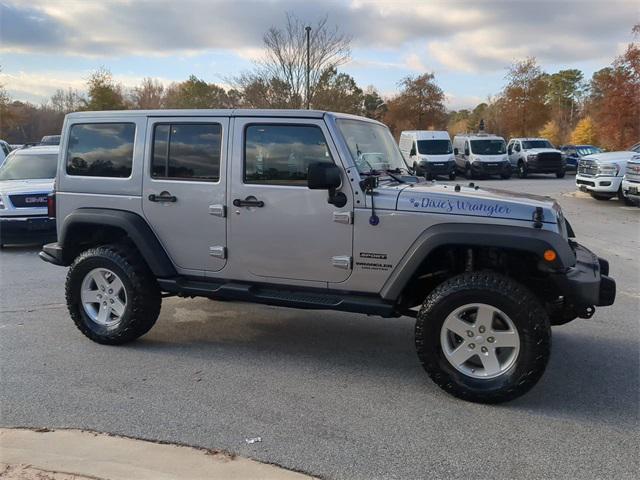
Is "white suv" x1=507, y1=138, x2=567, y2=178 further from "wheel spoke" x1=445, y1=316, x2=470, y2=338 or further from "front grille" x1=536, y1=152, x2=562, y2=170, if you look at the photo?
"wheel spoke" x1=445, y1=316, x2=470, y2=338

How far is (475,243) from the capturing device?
372cm

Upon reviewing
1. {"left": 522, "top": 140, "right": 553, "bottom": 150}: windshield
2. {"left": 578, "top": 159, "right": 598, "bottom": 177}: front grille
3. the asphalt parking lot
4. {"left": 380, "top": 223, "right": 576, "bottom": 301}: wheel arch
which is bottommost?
the asphalt parking lot

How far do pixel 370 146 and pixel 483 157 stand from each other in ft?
75.6

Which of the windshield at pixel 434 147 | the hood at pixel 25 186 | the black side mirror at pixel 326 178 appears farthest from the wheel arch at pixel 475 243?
the windshield at pixel 434 147

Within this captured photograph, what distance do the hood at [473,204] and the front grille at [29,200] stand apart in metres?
7.47

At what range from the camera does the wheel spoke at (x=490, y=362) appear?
3.80 meters

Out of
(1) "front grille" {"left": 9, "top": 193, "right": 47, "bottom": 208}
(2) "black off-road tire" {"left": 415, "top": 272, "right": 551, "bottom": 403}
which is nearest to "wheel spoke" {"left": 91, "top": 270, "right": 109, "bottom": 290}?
(2) "black off-road tire" {"left": 415, "top": 272, "right": 551, "bottom": 403}

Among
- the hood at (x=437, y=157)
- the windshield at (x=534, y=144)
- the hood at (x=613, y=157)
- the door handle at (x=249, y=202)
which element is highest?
the windshield at (x=534, y=144)

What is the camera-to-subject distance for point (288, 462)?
121 inches

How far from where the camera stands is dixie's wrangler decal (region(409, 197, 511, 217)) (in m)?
3.80

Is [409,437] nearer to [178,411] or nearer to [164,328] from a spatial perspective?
[178,411]

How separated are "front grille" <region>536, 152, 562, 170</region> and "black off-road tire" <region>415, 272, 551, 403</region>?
82.7 feet

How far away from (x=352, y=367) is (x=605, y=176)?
13328 mm

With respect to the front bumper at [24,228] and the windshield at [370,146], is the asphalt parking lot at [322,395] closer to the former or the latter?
the windshield at [370,146]
